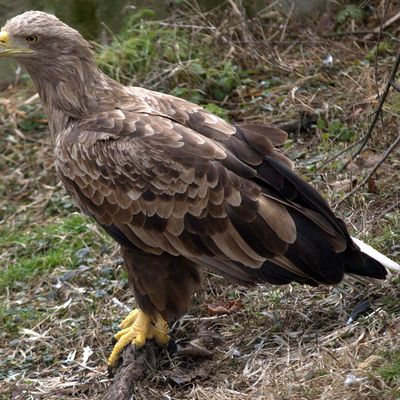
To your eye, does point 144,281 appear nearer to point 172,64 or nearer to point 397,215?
point 397,215

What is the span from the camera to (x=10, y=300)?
22.4ft

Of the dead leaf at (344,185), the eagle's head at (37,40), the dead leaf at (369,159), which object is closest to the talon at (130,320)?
the eagle's head at (37,40)

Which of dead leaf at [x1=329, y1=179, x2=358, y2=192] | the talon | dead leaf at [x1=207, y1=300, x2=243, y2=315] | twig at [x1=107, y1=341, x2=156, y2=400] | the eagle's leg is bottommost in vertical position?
the talon

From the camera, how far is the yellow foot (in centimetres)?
557

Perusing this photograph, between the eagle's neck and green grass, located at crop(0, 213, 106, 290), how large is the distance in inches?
58.6

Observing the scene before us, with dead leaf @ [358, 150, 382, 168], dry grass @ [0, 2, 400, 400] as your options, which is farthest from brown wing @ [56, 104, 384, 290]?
dead leaf @ [358, 150, 382, 168]

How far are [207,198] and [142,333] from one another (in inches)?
35.9

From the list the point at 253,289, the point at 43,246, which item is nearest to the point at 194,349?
the point at 253,289

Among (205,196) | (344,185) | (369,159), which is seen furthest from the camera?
(369,159)

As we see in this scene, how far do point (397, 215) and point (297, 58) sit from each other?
2955 mm

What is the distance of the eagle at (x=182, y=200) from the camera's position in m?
5.18

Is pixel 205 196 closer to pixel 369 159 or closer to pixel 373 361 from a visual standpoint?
pixel 373 361

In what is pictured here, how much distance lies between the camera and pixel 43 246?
7398 millimetres

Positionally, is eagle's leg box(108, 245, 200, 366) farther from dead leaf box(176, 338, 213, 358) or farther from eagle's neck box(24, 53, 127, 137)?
eagle's neck box(24, 53, 127, 137)
